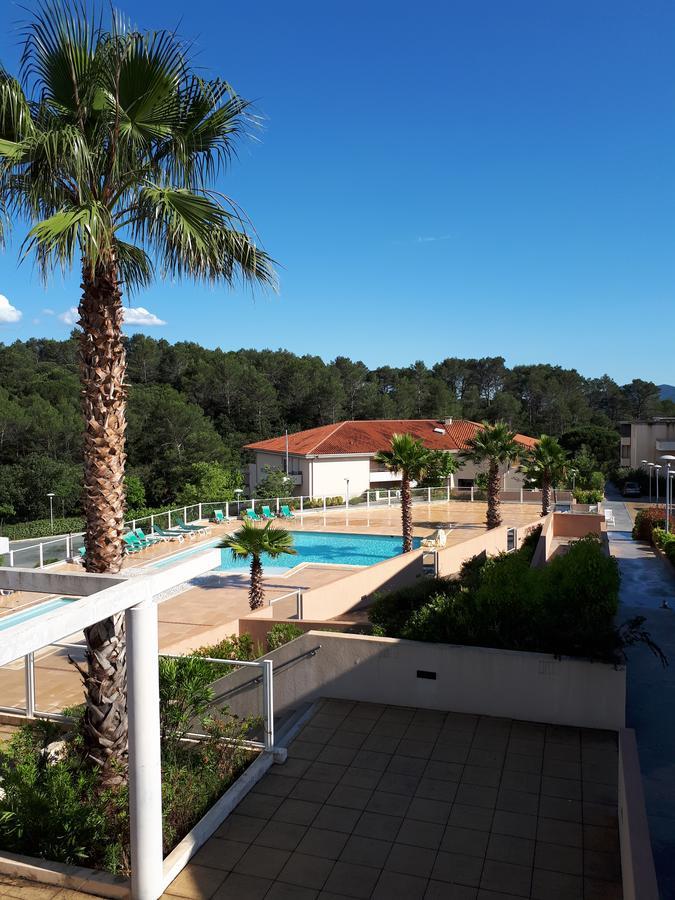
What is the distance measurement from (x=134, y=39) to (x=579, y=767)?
7.74m

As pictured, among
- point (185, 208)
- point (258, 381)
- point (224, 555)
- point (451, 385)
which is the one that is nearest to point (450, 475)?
point (224, 555)

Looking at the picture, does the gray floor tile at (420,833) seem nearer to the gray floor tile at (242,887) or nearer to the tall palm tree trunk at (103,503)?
the gray floor tile at (242,887)

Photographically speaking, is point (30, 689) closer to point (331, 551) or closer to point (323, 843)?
point (323, 843)

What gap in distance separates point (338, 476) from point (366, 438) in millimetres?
3699

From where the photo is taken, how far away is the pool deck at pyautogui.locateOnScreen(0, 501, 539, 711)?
11.0 meters

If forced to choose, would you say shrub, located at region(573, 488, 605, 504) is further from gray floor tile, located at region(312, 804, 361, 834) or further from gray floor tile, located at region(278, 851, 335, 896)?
gray floor tile, located at region(278, 851, 335, 896)

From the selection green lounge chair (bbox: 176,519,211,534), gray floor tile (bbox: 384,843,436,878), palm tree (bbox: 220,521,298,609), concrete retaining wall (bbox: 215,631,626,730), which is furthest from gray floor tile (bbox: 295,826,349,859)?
green lounge chair (bbox: 176,519,211,534)

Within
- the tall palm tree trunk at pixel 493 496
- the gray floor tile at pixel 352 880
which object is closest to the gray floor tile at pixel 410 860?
the gray floor tile at pixel 352 880

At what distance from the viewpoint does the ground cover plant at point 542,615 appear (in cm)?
730

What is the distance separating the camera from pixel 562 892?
15.3 feet

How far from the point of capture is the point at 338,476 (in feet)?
127

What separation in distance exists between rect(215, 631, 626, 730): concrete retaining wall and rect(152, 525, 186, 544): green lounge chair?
15.7 metres

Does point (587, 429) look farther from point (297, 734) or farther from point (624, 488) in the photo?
point (297, 734)

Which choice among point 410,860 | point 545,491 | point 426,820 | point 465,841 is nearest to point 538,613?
point 426,820
